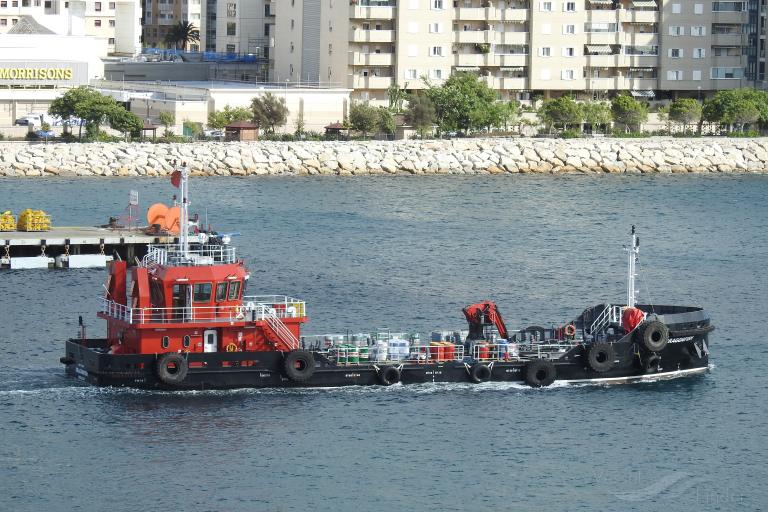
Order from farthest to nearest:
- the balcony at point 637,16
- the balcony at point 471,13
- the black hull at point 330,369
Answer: the balcony at point 637,16, the balcony at point 471,13, the black hull at point 330,369

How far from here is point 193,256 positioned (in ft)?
165

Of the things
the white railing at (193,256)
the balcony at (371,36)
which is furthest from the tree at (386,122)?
the white railing at (193,256)

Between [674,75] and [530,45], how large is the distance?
1210 centimetres

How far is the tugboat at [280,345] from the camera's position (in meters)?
49.8

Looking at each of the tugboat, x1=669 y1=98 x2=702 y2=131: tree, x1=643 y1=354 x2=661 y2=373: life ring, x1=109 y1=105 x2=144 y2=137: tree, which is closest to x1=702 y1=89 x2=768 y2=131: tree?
x1=669 y1=98 x2=702 y2=131: tree

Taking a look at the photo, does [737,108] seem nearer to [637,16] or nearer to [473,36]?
[637,16]

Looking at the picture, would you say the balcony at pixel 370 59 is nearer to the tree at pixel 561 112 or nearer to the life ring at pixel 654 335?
the tree at pixel 561 112

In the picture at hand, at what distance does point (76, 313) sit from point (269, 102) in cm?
6357

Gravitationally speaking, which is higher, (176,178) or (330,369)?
(176,178)

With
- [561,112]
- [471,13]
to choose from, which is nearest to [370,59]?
[471,13]

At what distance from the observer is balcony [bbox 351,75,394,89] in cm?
13162

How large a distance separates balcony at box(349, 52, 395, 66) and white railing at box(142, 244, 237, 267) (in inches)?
3165

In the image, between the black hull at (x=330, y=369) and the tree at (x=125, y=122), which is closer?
the black hull at (x=330, y=369)

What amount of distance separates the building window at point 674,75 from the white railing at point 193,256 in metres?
92.4
